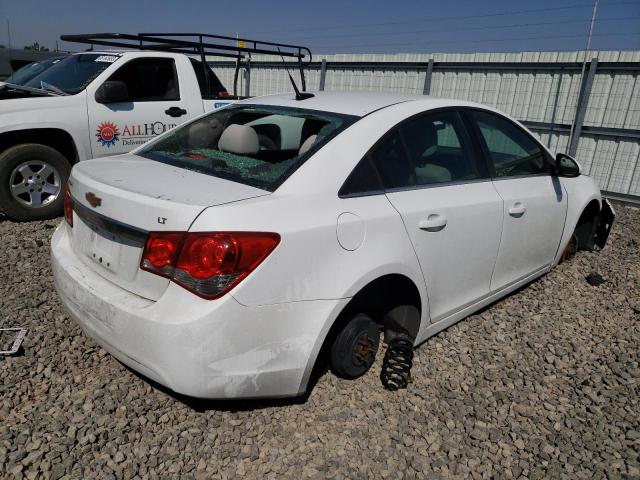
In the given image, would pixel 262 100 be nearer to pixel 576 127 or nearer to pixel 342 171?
pixel 342 171

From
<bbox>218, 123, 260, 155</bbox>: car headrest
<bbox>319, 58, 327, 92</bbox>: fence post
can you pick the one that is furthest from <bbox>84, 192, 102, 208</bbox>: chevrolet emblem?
<bbox>319, 58, 327, 92</bbox>: fence post

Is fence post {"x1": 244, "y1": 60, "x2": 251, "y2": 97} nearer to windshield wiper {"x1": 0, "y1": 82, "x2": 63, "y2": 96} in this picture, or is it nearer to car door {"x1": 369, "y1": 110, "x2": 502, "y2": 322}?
windshield wiper {"x1": 0, "y1": 82, "x2": 63, "y2": 96}

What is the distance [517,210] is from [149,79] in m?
4.64

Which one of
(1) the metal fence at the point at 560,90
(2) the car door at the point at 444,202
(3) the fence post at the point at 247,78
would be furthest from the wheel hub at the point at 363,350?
(3) the fence post at the point at 247,78

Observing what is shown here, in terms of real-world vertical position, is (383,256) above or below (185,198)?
below

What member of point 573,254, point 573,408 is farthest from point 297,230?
point 573,254

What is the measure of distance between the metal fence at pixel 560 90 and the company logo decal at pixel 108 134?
261 inches

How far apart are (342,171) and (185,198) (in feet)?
2.47

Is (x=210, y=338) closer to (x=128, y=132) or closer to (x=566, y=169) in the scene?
(x=566, y=169)

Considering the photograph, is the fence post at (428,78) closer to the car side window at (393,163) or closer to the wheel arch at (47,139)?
the wheel arch at (47,139)

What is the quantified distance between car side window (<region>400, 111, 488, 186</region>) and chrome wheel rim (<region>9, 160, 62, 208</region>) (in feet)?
13.6

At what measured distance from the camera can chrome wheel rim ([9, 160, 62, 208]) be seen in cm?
512

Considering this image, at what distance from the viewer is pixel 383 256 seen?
2.41 metres

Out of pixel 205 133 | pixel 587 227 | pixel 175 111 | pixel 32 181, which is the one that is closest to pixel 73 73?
pixel 175 111
